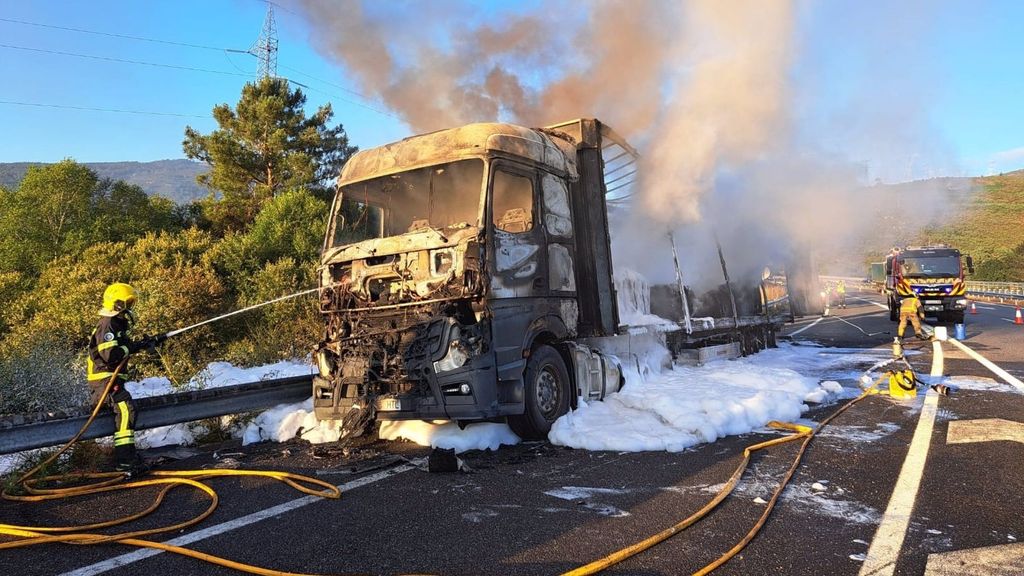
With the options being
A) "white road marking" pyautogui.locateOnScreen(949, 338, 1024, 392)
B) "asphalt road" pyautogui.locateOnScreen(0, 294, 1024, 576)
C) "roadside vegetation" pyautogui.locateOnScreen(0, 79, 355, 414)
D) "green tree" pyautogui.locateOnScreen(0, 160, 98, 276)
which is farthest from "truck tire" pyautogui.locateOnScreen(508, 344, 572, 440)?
"green tree" pyautogui.locateOnScreen(0, 160, 98, 276)

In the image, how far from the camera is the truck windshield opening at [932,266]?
1941cm

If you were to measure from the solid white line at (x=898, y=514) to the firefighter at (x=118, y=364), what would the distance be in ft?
17.1

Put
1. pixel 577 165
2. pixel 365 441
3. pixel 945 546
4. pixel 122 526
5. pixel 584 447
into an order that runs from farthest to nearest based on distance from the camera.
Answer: pixel 577 165 < pixel 365 441 < pixel 584 447 < pixel 122 526 < pixel 945 546

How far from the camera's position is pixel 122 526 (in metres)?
3.74

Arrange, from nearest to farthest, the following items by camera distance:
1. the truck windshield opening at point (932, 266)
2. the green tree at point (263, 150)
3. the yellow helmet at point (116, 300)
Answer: the yellow helmet at point (116, 300)
the truck windshield opening at point (932, 266)
the green tree at point (263, 150)

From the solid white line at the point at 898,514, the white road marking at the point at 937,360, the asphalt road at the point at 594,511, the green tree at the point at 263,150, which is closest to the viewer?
the solid white line at the point at 898,514

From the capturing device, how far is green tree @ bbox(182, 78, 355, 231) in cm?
2578

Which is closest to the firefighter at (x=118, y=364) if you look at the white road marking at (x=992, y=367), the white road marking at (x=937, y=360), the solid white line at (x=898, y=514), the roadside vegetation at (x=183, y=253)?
the roadside vegetation at (x=183, y=253)

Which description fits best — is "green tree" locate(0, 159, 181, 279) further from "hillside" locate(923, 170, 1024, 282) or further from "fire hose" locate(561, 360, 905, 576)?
"hillside" locate(923, 170, 1024, 282)

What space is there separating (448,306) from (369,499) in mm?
1771

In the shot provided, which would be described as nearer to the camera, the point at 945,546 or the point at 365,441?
the point at 945,546

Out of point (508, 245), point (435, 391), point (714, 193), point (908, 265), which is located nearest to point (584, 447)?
point (435, 391)

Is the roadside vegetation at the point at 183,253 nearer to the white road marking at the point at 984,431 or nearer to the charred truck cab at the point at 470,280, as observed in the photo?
the charred truck cab at the point at 470,280

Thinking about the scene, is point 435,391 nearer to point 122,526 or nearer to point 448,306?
point 448,306
